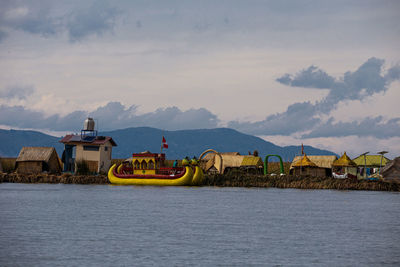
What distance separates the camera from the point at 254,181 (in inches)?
2781

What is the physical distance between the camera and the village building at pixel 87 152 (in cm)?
7800

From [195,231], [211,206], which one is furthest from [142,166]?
[195,231]

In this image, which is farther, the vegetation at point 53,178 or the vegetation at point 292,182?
the vegetation at point 53,178

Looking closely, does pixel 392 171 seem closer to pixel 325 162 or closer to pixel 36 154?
pixel 325 162

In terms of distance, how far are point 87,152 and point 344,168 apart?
33263 millimetres

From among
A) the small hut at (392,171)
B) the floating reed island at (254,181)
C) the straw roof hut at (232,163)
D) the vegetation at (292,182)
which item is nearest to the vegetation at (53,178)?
the floating reed island at (254,181)

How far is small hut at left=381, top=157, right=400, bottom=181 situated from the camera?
226ft

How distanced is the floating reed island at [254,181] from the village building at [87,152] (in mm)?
3358

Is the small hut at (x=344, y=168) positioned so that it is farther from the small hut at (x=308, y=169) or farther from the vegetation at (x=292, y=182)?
the vegetation at (x=292, y=182)

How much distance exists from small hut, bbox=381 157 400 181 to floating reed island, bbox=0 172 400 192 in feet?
10.8

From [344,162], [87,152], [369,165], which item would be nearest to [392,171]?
[344,162]

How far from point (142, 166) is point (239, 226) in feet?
123

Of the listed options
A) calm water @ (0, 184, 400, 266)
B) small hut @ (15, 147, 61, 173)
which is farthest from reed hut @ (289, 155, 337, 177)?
small hut @ (15, 147, 61, 173)

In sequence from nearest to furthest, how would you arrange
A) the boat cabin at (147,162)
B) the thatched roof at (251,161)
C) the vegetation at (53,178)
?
1. the boat cabin at (147,162)
2. the vegetation at (53,178)
3. the thatched roof at (251,161)
